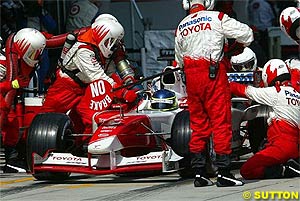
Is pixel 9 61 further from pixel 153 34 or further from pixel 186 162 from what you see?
pixel 153 34

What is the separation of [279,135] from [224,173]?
37.7 inches

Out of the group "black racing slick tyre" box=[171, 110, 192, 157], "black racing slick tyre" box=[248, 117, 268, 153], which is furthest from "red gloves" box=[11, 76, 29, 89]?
"black racing slick tyre" box=[248, 117, 268, 153]

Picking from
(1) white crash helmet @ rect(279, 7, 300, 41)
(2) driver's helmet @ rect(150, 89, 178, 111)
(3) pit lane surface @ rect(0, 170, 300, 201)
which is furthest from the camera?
(2) driver's helmet @ rect(150, 89, 178, 111)

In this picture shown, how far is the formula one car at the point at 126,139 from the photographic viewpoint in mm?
10664

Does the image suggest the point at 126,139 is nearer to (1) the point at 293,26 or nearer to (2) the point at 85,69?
(2) the point at 85,69

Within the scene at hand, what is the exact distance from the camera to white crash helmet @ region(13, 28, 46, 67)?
12.5 meters

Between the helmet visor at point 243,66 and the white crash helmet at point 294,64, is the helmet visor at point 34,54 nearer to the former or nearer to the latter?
the helmet visor at point 243,66

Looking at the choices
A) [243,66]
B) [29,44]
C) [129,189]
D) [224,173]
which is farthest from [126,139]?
[243,66]

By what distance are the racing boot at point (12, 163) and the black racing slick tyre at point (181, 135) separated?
2.71 m

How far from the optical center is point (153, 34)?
17.7 meters

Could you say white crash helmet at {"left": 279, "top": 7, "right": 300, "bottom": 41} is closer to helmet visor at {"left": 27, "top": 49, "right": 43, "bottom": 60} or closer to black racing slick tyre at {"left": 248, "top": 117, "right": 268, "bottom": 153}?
black racing slick tyre at {"left": 248, "top": 117, "right": 268, "bottom": 153}

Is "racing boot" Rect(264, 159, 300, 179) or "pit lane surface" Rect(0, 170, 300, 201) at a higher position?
"racing boot" Rect(264, 159, 300, 179)

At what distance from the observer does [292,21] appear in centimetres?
1093

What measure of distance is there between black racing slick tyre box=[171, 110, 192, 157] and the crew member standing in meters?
0.52
